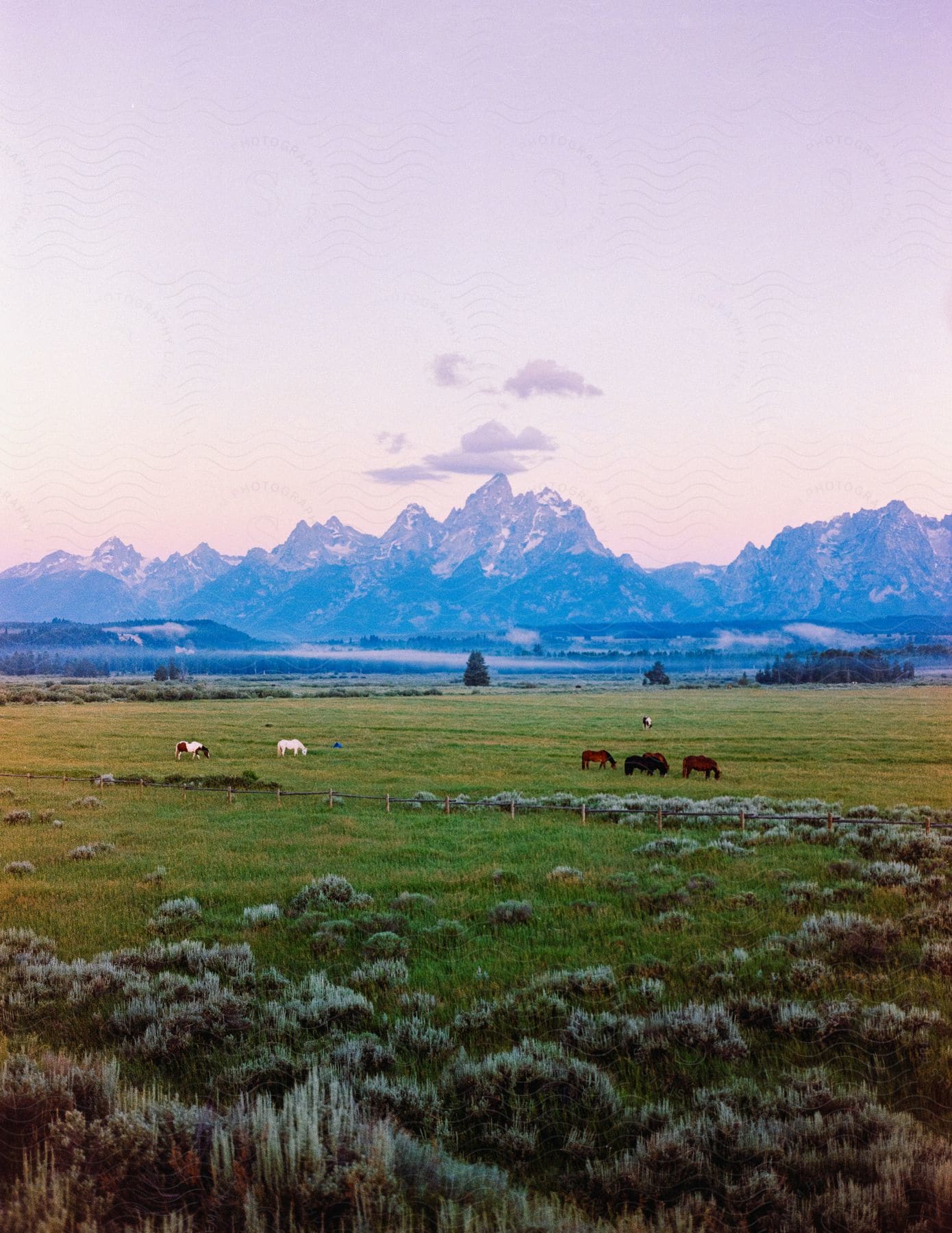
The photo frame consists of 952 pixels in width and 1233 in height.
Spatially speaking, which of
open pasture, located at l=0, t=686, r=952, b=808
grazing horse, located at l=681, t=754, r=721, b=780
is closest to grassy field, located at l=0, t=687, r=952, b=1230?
open pasture, located at l=0, t=686, r=952, b=808

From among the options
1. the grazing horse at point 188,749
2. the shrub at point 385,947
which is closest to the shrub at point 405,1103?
the shrub at point 385,947

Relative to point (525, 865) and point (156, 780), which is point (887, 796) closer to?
point (525, 865)

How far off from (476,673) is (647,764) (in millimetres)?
112346

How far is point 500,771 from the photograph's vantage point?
36.7 meters

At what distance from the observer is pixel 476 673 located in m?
148

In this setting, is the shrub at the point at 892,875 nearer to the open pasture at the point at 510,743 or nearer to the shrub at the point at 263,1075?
the shrub at the point at 263,1075

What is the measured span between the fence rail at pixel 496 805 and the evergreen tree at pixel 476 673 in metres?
114

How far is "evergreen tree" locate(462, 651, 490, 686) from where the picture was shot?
14562 centimetres

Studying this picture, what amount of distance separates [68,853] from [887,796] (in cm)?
2713

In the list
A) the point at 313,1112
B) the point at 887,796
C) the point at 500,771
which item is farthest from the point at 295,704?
the point at 313,1112

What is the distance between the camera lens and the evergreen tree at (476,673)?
14562cm

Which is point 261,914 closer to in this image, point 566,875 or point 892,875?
point 566,875

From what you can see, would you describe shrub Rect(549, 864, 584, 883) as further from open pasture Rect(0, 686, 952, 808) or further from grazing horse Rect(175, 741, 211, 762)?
grazing horse Rect(175, 741, 211, 762)

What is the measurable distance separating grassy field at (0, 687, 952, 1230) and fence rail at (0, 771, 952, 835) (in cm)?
46
